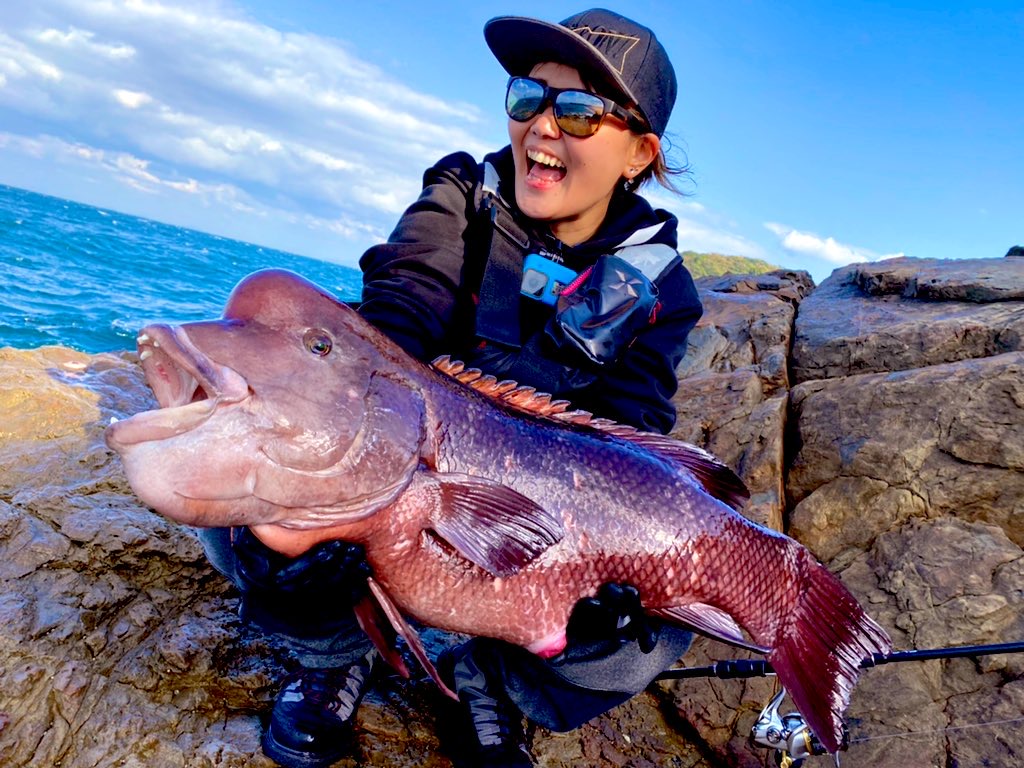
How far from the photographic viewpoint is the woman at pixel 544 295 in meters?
2.75

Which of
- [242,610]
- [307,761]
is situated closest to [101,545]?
[242,610]

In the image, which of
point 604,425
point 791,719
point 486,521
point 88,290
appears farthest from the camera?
point 88,290

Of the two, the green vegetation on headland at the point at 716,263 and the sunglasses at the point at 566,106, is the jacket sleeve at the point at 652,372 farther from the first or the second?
the green vegetation on headland at the point at 716,263

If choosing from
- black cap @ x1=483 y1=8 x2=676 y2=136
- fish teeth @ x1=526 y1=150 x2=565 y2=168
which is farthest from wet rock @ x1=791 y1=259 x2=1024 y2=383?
fish teeth @ x1=526 y1=150 x2=565 y2=168

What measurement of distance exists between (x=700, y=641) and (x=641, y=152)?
101 inches

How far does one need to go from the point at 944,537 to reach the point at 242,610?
11.6 ft

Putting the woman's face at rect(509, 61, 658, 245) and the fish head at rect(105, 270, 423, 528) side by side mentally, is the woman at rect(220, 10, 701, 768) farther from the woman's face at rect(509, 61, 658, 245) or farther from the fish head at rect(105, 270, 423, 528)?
the fish head at rect(105, 270, 423, 528)

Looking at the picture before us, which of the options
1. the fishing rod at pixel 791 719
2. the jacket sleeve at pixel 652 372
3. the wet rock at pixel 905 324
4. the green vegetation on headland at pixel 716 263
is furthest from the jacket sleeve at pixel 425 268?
the green vegetation on headland at pixel 716 263

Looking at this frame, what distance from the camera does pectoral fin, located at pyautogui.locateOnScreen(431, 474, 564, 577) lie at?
2.05 m

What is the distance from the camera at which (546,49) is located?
3260 millimetres

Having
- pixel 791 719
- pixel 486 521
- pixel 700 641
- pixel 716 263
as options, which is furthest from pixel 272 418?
pixel 716 263

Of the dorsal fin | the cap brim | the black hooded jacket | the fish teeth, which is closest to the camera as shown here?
the dorsal fin

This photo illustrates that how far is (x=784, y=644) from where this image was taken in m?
2.46

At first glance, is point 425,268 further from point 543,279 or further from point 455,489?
point 455,489
